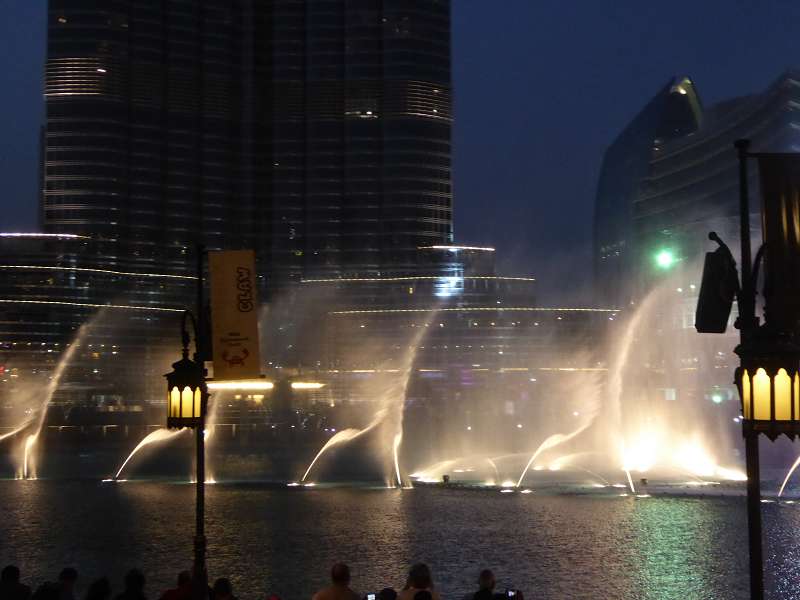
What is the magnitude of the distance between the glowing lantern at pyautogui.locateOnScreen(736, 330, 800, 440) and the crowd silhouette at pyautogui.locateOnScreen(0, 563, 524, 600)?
4.12m

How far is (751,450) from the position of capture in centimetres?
1555


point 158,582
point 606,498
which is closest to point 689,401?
point 606,498

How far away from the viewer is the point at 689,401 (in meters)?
157

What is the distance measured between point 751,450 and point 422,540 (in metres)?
29.8

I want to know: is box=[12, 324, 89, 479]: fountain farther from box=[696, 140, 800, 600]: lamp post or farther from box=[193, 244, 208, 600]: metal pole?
box=[696, 140, 800, 600]: lamp post

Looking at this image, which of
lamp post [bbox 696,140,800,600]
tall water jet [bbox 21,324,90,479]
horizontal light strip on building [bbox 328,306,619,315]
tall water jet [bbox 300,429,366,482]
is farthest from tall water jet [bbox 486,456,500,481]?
horizontal light strip on building [bbox 328,306,619,315]

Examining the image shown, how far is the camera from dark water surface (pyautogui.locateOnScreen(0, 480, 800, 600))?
1389 inches

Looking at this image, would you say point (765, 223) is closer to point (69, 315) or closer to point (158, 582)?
point (158, 582)

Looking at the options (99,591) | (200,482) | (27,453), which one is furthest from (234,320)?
(27,453)

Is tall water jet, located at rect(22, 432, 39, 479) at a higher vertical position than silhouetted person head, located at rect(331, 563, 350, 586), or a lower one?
→ lower

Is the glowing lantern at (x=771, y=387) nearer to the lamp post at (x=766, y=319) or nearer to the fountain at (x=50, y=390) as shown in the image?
the lamp post at (x=766, y=319)

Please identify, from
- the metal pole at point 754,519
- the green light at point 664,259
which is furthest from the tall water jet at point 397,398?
the metal pole at point 754,519

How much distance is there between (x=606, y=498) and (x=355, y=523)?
1603 cm

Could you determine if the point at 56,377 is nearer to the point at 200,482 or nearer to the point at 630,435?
the point at 630,435
